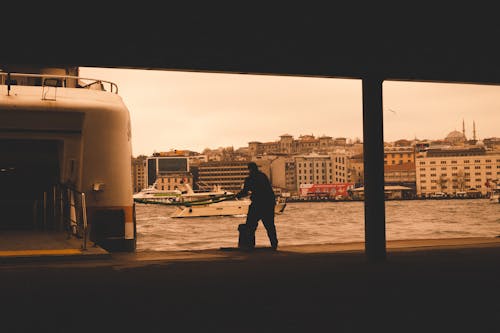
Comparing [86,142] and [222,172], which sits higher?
[222,172]

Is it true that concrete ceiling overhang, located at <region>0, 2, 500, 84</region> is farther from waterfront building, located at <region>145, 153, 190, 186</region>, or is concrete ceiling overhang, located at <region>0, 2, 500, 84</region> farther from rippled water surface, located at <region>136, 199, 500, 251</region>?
waterfront building, located at <region>145, 153, 190, 186</region>

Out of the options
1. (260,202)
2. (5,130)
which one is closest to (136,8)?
(260,202)

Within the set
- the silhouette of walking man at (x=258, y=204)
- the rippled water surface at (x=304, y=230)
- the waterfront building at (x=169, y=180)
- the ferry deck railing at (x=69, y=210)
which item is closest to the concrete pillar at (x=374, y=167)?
the silhouette of walking man at (x=258, y=204)

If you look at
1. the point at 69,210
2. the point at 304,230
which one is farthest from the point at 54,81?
the point at 304,230

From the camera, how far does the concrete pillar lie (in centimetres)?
802

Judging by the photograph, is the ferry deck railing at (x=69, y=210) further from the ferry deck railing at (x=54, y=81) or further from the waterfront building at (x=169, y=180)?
the waterfront building at (x=169, y=180)

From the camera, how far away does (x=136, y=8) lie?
5848 millimetres

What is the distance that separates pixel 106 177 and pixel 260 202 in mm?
3234

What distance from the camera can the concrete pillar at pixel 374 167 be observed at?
8016 millimetres

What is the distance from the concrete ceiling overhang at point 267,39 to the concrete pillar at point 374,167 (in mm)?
285

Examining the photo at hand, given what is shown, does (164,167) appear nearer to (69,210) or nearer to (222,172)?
(222,172)

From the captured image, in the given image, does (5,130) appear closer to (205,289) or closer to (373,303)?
(205,289)

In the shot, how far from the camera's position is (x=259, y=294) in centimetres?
559

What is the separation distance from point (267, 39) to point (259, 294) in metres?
2.80
